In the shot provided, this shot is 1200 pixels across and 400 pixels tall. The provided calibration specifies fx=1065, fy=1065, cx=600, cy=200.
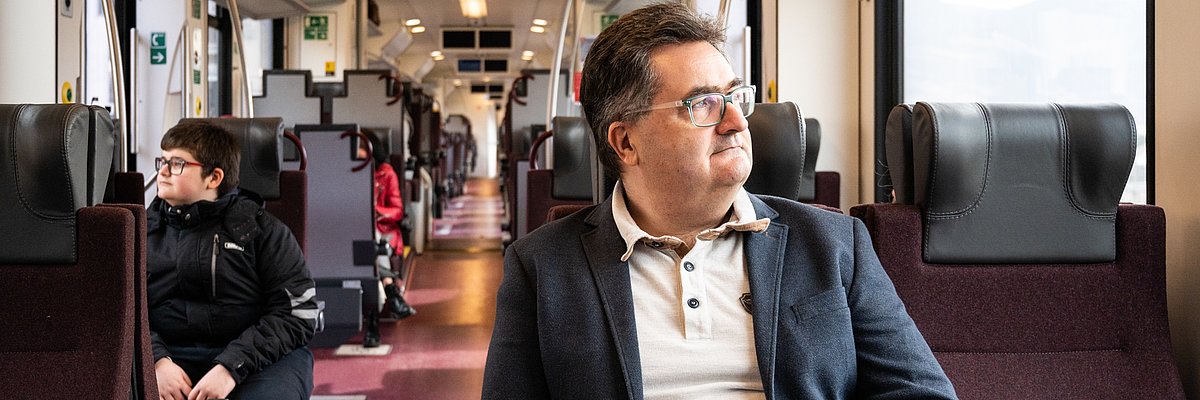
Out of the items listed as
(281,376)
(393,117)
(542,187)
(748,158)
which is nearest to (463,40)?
(393,117)

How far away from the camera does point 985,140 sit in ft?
6.40

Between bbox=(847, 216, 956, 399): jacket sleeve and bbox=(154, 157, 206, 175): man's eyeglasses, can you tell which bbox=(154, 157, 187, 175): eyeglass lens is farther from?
bbox=(847, 216, 956, 399): jacket sleeve

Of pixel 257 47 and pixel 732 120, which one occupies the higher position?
pixel 257 47

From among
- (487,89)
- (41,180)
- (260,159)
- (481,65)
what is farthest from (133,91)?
(487,89)

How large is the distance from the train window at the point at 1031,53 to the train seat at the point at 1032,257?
0.47 meters

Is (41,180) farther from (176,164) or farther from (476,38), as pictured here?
(476,38)

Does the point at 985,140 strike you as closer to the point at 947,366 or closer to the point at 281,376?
the point at 947,366

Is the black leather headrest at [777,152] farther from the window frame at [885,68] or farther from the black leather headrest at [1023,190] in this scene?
the window frame at [885,68]

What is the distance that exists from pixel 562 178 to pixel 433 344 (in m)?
1.44

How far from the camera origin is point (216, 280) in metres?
2.62

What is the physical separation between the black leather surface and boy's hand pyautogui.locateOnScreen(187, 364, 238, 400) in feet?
5.04

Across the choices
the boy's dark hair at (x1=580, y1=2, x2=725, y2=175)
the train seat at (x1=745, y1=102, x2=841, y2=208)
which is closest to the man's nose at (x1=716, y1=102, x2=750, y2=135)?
the boy's dark hair at (x1=580, y1=2, x2=725, y2=175)

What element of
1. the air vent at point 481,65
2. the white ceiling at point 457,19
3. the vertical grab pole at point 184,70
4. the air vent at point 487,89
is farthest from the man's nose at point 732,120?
the air vent at point 487,89

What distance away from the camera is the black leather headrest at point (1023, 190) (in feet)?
6.39
